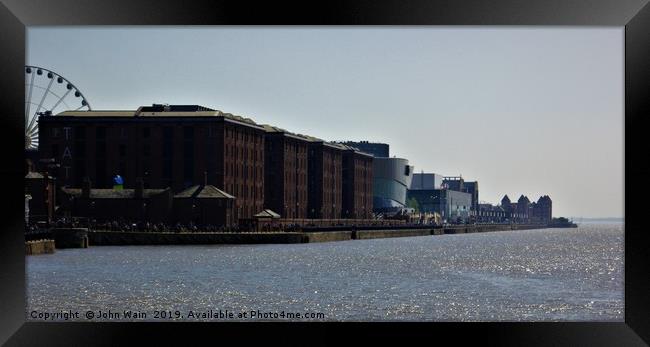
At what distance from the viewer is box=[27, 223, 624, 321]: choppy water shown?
39.6 metres

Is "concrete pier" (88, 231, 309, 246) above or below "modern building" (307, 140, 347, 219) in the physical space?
below

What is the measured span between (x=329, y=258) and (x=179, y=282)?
3282 centimetres

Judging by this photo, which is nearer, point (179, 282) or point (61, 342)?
point (61, 342)

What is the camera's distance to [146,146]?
116m

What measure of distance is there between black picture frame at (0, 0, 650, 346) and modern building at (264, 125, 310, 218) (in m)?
122

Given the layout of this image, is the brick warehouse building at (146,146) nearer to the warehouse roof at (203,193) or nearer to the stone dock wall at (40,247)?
the warehouse roof at (203,193)

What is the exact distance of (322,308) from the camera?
40.2 m

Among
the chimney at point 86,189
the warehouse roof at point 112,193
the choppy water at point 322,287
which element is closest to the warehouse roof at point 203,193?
the warehouse roof at point 112,193

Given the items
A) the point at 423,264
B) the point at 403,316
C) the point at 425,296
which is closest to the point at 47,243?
the point at 423,264

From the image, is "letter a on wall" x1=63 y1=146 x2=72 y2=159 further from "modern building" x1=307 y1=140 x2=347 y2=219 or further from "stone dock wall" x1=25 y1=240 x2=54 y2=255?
"modern building" x1=307 y1=140 x2=347 y2=219

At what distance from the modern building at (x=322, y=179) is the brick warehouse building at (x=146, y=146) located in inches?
1739

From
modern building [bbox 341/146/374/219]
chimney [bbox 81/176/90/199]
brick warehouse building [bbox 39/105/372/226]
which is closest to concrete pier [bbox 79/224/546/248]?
brick warehouse building [bbox 39/105/372/226]

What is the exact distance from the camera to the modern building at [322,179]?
535ft

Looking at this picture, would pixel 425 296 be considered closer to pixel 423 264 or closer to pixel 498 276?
pixel 498 276
